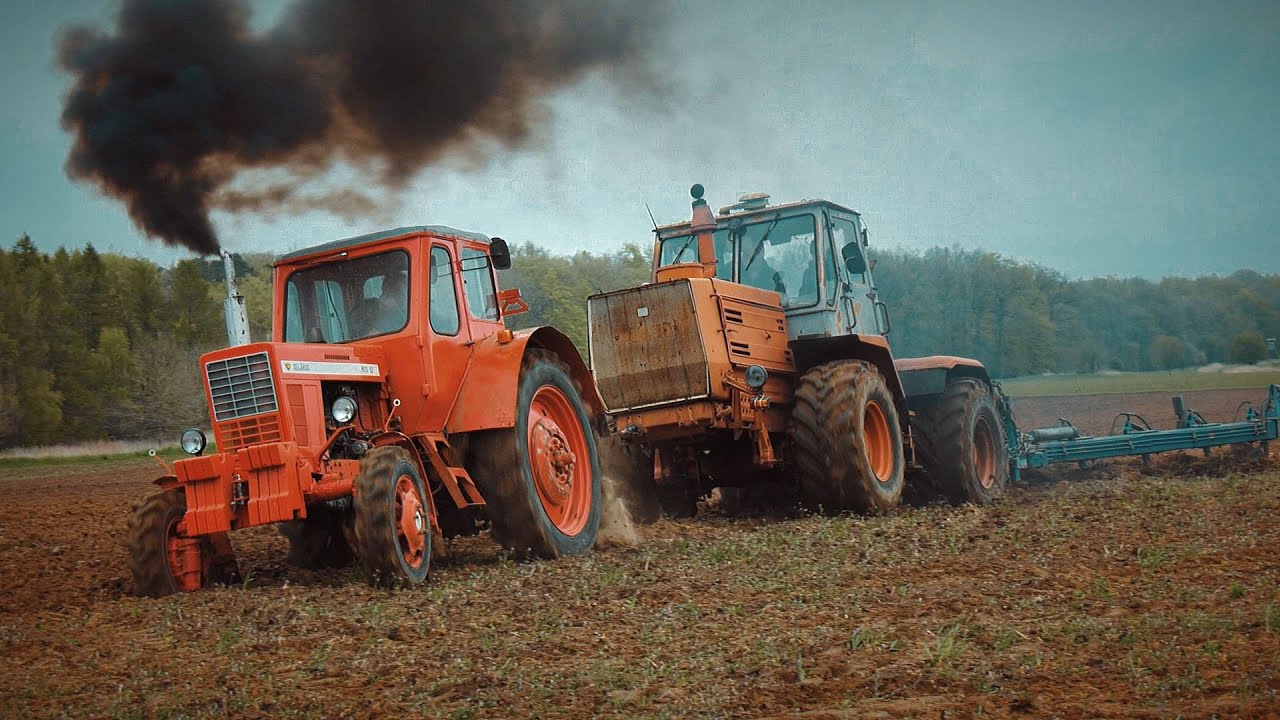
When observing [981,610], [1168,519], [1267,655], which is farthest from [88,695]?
[1168,519]

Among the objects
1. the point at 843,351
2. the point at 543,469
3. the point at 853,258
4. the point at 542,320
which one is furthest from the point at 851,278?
the point at 542,320

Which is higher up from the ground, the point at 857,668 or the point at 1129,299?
the point at 1129,299

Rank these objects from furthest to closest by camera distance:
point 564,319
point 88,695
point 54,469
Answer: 1. point 564,319
2. point 54,469
3. point 88,695

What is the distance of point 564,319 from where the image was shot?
4328 cm

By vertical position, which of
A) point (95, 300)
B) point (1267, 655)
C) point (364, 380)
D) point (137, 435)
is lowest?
point (1267, 655)

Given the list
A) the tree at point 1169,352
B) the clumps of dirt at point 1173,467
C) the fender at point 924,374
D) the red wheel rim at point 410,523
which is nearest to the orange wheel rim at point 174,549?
the red wheel rim at point 410,523

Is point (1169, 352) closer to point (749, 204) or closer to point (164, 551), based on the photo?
point (749, 204)

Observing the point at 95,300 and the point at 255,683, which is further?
the point at 95,300

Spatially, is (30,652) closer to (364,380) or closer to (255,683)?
(255,683)

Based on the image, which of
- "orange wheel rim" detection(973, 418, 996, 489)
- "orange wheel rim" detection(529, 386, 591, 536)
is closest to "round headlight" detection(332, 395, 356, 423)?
"orange wheel rim" detection(529, 386, 591, 536)

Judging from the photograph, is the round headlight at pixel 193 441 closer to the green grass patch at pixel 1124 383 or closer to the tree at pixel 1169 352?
the tree at pixel 1169 352

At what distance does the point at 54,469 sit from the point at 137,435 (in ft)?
66.1

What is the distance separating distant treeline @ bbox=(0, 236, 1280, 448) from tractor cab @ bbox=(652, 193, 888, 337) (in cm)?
529

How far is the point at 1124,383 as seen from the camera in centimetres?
4138
